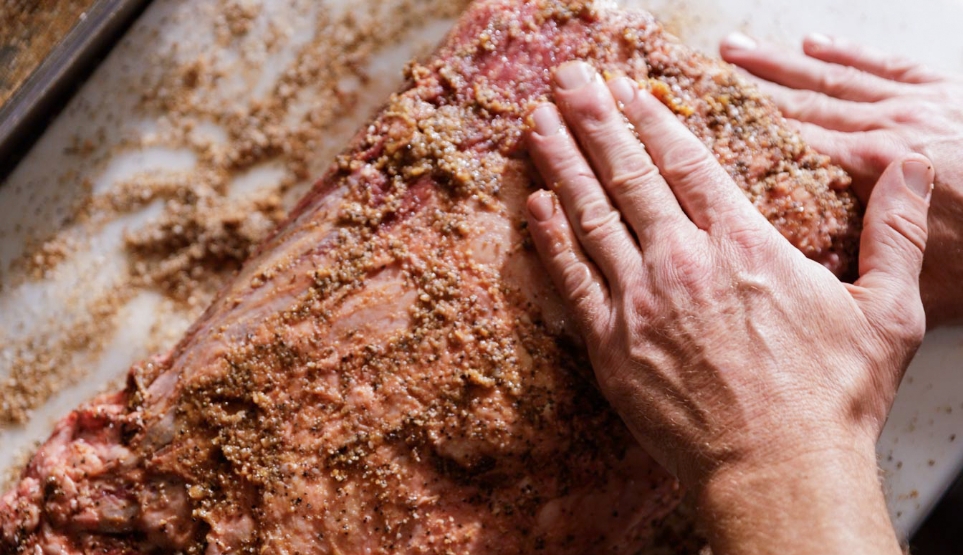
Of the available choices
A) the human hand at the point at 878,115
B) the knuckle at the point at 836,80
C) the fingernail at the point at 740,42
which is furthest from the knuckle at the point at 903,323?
the fingernail at the point at 740,42

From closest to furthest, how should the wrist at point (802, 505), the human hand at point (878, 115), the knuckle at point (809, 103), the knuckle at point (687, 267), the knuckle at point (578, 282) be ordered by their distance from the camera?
1. the wrist at point (802, 505)
2. the knuckle at point (687, 267)
3. the knuckle at point (578, 282)
4. the human hand at point (878, 115)
5. the knuckle at point (809, 103)

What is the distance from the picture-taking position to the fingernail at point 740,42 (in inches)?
98.6

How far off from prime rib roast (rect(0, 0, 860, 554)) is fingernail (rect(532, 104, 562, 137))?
0.08 metres

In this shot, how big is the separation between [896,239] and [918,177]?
0.18 meters

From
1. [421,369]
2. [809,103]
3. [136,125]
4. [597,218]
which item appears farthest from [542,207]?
[136,125]

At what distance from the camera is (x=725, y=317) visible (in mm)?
1694

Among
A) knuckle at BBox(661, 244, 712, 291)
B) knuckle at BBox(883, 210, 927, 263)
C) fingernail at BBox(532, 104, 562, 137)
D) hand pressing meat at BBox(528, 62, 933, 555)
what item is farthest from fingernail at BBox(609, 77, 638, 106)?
knuckle at BBox(883, 210, 927, 263)

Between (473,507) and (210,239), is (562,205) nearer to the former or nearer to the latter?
(473,507)

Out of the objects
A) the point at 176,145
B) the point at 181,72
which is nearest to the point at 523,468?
the point at 176,145

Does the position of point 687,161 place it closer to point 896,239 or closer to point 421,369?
point 896,239

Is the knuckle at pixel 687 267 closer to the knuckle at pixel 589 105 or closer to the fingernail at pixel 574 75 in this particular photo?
the knuckle at pixel 589 105

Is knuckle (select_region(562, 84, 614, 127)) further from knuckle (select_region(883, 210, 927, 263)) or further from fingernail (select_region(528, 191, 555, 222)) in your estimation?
knuckle (select_region(883, 210, 927, 263))

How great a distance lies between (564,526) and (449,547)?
0.29 metres

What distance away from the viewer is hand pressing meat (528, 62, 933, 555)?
1.61m
